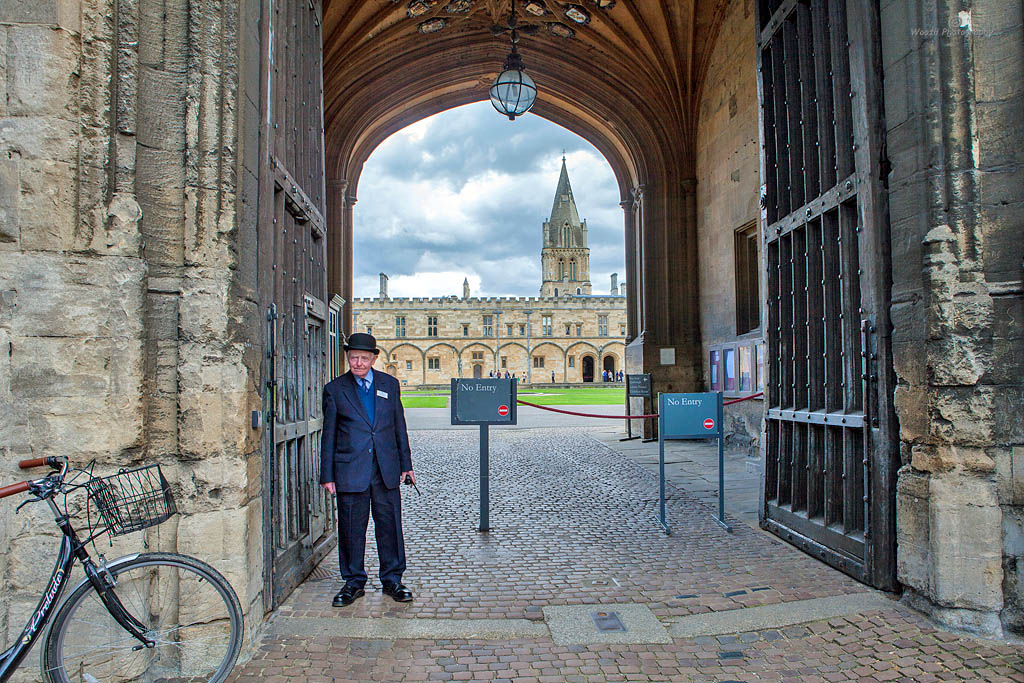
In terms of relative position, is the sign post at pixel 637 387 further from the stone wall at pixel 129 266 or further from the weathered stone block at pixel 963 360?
the stone wall at pixel 129 266

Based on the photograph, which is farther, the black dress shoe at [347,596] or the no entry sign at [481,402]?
the no entry sign at [481,402]

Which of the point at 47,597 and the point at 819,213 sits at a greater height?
the point at 819,213

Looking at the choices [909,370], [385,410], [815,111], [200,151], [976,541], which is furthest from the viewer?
[815,111]

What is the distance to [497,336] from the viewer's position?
62.3 metres

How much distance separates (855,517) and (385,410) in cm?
312

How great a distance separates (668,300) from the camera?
13.3m

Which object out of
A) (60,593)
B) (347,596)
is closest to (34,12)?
(60,593)

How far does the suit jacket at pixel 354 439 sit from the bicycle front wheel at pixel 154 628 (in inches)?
44.2

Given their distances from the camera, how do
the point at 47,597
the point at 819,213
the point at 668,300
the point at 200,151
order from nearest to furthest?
the point at 47,597, the point at 200,151, the point at 819,213, the point at 668,300

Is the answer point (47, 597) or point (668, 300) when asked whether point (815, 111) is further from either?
point (668, 300)

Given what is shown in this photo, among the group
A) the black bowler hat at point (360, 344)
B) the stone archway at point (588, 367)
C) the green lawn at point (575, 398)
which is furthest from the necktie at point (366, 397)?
the stone archway at point (588, 367)

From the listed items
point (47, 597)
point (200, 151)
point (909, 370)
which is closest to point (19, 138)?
point (200, 151)

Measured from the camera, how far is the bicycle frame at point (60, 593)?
250cm

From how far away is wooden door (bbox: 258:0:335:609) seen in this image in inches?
152
